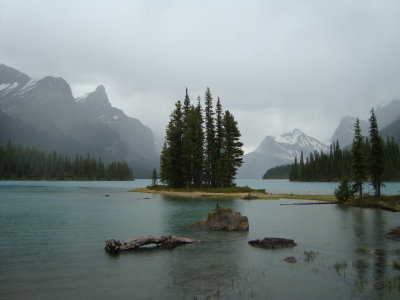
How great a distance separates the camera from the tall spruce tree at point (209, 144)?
84.9 m

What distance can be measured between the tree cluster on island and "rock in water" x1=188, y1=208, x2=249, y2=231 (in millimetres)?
48679

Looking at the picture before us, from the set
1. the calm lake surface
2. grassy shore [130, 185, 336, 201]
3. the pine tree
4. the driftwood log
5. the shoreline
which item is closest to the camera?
the calm lake surface

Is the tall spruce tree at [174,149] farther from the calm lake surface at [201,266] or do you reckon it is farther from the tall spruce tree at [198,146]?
the calm lake surface at [201,266]

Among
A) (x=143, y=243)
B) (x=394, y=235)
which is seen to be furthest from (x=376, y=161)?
(x=143, y=243)

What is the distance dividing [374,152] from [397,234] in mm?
45272

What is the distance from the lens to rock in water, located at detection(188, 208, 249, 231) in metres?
30.8

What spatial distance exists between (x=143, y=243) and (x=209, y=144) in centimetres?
6384

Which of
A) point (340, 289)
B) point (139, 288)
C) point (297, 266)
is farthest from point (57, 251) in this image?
point (340, 289)

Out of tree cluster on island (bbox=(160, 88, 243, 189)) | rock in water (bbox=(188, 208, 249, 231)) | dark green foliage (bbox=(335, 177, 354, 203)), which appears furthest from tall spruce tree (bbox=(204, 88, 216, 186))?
rock in water (bbox=(188, 208, 249, 231))

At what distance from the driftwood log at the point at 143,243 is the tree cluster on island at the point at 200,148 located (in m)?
56.9

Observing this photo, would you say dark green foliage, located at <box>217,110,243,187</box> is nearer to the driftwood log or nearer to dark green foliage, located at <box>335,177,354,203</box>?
dark green foliage, located at <box>335,177,354,203</box>

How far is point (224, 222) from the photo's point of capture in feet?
102

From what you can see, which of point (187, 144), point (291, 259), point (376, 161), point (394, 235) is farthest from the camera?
point (187, 144)

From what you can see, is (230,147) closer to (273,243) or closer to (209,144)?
(209,144)
